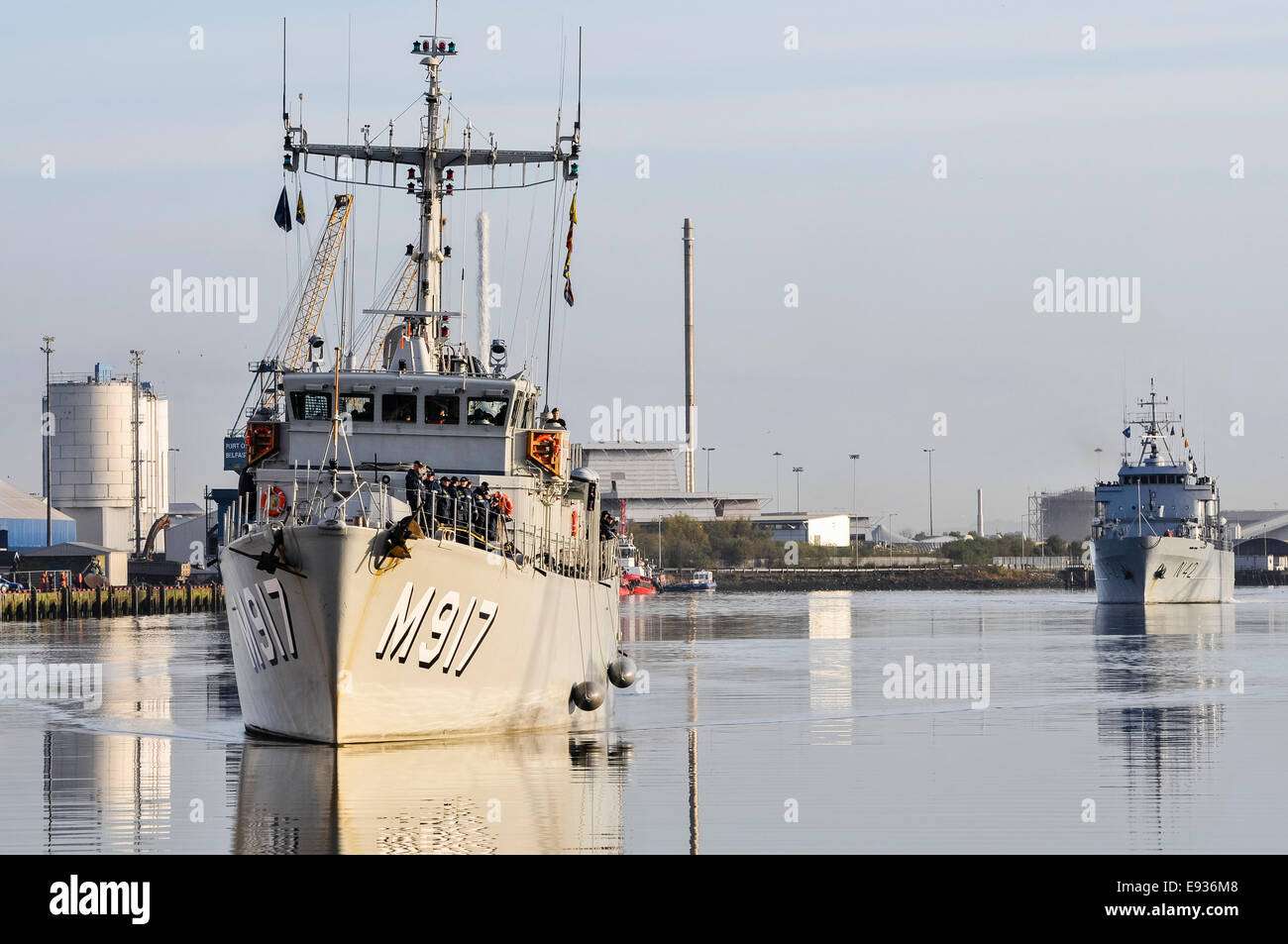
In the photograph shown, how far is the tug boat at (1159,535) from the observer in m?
94.6

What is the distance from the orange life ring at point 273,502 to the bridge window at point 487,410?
341 centimetres

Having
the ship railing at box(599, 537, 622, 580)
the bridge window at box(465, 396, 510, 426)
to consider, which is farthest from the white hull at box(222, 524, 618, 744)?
the ship railing at box(599, 537, 622, 580)

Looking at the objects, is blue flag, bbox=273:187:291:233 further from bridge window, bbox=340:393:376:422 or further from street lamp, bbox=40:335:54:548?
street lamp, bbox=40:335:54:548

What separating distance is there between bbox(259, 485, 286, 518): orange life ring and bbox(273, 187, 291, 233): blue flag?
7.47m

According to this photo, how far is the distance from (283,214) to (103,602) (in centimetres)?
5546

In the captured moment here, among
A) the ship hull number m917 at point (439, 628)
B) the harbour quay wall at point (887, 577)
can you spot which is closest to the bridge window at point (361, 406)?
the ship hull number m917 at point (439, 628)

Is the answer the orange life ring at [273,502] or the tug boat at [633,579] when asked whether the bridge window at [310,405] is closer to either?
the orange life ring at [273,502]

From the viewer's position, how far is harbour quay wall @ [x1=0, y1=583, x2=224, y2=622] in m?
75.4

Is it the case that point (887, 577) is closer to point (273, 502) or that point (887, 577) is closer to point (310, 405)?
point (310, 405)

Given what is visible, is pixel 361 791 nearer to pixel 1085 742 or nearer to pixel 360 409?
pixel 360 409

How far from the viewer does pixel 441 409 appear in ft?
88.4

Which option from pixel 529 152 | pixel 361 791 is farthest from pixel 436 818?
pixel 529 152

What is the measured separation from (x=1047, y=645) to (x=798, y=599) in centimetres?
6728
